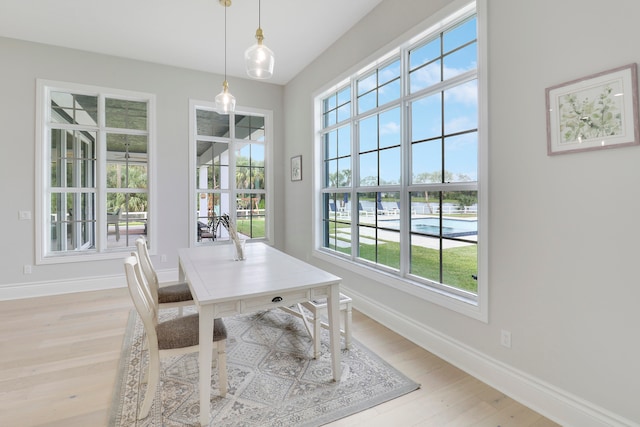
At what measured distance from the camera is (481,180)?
2125 millimetres

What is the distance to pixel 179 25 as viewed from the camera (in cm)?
342

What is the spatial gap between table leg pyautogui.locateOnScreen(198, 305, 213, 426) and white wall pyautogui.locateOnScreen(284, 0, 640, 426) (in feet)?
5.62

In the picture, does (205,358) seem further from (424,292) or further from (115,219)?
(115,219)

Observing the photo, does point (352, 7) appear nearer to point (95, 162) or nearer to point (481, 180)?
point (481, 180)

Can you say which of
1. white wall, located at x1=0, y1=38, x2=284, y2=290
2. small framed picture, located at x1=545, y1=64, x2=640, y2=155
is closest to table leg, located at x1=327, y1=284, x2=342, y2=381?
small framed picture, located at x1=545, y1=64, x2=640, y2=155

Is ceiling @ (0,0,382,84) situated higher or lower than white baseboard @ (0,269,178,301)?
higher

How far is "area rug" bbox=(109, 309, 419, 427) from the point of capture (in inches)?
68.4

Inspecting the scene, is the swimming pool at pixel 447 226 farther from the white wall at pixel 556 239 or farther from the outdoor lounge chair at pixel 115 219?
the outdoor lounge chair at pixel 115 219

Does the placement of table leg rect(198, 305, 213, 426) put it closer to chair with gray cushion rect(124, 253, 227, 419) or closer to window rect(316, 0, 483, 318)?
chair with gray cushion rect(124, 253, 227, 419)

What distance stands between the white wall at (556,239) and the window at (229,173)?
11.4 feet

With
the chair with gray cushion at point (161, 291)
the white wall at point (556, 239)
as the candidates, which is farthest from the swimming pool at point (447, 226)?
the chair with gray cushion at point (161, 291)

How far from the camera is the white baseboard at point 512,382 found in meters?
1.60

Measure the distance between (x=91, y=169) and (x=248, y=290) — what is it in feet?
12.9

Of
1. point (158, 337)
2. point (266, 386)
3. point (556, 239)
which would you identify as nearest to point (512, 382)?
point (556, 239)
